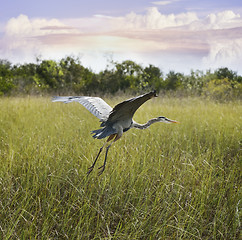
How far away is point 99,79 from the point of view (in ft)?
48.3

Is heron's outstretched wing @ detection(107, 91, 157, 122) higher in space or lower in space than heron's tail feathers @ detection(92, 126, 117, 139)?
higher

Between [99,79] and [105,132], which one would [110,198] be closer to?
[105,132]

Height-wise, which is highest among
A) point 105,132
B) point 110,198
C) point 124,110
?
point 124,110

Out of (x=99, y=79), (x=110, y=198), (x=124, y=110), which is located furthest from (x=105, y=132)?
(x=99, y=79)

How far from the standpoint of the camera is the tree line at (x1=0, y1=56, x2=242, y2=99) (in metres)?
13.5

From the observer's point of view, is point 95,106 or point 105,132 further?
point 95,106

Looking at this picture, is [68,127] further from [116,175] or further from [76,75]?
[76,75]

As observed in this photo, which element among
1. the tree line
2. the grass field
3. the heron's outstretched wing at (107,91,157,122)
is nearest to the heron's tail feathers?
the heron's outstretched wing at (107,91,157,122)

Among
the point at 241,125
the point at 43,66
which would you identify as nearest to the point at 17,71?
the point at 43,66

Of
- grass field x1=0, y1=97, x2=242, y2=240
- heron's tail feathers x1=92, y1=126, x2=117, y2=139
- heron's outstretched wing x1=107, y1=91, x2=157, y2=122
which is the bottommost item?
grass field x1=0, y1=97, x2=242, y2=240

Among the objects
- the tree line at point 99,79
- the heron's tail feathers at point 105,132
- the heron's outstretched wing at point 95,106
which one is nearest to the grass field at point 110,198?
the heron's tail feathers at point 105,132

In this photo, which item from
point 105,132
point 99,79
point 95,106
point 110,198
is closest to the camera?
point 105,132

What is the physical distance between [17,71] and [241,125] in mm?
14555

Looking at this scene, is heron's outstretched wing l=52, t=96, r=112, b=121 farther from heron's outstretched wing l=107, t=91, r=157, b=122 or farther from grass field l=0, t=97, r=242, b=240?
grass field l=0, t=97, r=242, b=240
